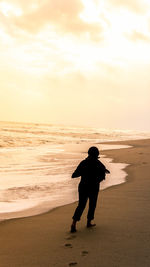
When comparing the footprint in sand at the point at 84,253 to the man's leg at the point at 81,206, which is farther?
the man's leg at the point at 81,206

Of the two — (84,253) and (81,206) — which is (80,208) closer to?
(81,206)

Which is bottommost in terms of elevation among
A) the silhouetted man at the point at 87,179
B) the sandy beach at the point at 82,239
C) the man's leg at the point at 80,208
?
the sandy beach at the point at 82,239

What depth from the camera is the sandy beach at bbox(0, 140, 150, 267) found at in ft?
19.5

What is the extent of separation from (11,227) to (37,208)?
2.11 metres

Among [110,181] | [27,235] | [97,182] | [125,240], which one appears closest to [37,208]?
[27,235]

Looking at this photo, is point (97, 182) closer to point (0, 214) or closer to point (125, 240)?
point (125, 240)

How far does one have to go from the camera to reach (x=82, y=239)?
23.2 ft

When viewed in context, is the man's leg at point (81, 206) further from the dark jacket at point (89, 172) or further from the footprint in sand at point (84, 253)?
the footprint in sand at point (84, 253)

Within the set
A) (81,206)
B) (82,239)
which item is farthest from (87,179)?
(82,239)

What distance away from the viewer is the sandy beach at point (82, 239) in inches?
235

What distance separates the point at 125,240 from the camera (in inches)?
273

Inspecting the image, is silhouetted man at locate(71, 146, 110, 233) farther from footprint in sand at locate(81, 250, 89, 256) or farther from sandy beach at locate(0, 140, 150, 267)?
footprint in sand at locate(81, 250, 89, 256)

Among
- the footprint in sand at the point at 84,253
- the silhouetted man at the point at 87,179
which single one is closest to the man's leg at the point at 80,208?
the silhouetted man at the point at 87,179

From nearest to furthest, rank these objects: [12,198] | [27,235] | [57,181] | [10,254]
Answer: [10,254] → [27,235] → [12,198] → [57,181]
